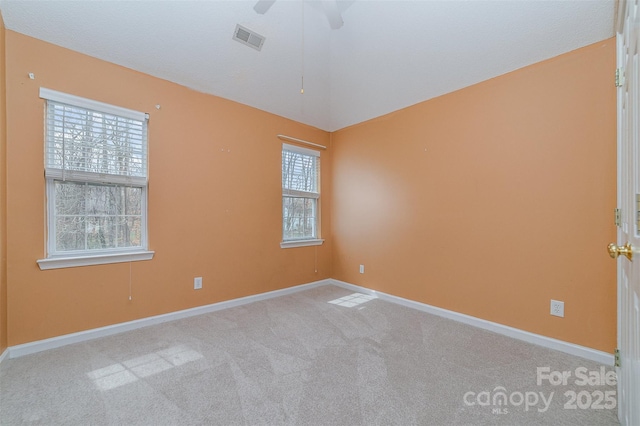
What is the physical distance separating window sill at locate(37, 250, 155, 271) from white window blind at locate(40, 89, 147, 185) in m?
0.67

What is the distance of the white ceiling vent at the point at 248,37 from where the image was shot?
8.44 ft

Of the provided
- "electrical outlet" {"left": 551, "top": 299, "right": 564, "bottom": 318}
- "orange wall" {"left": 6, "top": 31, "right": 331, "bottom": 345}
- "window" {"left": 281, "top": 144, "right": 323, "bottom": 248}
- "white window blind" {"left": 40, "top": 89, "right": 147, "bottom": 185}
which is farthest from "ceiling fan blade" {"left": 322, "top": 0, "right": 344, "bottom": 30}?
"electrical outlet" {"left": 551, "top": 299, "right": 564, "bottom": 318}

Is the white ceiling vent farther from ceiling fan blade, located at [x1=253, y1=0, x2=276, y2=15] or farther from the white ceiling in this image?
ceiling fan blade, located at [x1=253, y1=0, x2=276, y2=15]

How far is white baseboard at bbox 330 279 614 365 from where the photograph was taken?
6.72ft

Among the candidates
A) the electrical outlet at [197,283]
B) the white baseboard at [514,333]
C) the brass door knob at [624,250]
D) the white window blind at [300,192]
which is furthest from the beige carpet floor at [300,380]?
the white window blind at [300,192]

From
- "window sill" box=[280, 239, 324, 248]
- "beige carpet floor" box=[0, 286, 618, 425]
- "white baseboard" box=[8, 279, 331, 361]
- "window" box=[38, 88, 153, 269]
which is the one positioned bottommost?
"beige carpet floor" box=[0, 286, 618, 425]

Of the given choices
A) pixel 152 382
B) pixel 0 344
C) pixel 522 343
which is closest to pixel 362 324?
pixel 522 343

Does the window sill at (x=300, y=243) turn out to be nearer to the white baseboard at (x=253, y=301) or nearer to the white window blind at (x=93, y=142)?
the white baseboard at (x=253, y=301)

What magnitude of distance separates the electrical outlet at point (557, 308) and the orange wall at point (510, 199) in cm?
4

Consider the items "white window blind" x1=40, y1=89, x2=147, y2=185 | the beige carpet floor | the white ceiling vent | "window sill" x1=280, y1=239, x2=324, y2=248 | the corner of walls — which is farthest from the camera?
"window sill" x1=280, y1=239, x2=324, y2=248

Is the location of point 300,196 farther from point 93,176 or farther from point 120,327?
point 120,327

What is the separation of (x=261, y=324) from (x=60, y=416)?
1.49 m

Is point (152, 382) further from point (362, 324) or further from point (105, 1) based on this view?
point (105, 1)

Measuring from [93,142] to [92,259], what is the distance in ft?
3.41
